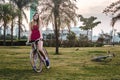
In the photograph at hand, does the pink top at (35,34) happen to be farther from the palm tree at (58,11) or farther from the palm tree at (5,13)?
the palm tree at (5,13)

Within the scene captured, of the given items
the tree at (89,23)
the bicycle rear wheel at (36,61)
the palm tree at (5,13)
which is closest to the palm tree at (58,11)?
the bicycle rear wheel at (36,61)

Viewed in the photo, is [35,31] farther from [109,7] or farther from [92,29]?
[92,29]

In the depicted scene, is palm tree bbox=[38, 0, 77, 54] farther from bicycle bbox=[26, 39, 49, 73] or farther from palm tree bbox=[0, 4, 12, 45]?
palm tree bbox=[0, 4, 12, 45]

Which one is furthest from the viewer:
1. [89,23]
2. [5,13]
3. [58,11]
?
[89,23]

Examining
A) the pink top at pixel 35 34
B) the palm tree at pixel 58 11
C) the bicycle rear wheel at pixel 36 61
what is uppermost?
the palm tree at pixel 58 11

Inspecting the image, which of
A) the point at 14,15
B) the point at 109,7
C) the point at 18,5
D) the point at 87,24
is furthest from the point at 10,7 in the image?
the point at 87,24

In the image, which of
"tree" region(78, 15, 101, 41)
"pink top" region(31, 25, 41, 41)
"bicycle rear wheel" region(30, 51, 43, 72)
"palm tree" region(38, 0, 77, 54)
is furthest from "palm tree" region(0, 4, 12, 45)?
"tree" region(78, 15, 101, 41)

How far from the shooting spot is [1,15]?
5859 centimetres

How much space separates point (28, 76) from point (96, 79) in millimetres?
2375

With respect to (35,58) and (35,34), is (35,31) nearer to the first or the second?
(35,34)

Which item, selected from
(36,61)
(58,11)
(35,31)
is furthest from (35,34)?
(58,11)

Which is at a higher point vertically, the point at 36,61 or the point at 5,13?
the point at 5,13

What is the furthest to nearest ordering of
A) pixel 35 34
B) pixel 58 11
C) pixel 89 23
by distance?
1. pixel 89 23
2. pixel 58 11
3. pixel 35 34

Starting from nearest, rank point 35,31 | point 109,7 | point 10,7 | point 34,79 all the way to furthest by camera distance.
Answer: point 34,79
point 35,31
point 109,7
point 10,7
